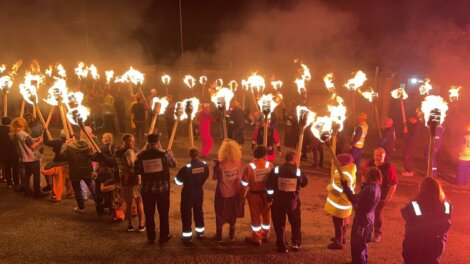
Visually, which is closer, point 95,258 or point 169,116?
point 95,258

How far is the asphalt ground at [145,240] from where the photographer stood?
6.03 meters

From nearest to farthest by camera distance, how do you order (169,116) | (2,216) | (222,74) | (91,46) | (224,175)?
(224,175)
(2,216)
(169,116)
(222,74)
(91,46)

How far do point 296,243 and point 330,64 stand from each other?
13.8 m

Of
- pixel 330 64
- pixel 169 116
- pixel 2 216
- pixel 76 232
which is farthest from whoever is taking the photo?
pixel 330 64

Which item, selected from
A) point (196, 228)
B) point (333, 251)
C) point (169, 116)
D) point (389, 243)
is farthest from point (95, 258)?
point (169, 116)

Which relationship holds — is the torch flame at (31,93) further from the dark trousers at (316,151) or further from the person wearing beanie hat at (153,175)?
the dark trousers at (316,151)

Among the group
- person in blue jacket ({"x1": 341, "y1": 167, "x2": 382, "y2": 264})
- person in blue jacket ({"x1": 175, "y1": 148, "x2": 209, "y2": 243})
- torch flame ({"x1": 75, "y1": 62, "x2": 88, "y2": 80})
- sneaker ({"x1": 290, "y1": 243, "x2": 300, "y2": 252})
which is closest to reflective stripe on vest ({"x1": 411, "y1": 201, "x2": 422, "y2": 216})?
person in blue jacket ({"x1": 341, "y1": 167, "x2": 382, "y2": 264})

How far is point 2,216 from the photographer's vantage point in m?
7.46

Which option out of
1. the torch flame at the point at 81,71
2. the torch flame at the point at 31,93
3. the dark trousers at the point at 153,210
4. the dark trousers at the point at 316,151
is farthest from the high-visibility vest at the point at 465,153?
the torch flame at the point at 81,71

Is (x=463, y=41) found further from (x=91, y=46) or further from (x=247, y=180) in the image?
(x=91, y=46)

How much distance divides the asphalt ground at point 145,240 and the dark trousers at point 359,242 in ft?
1.35

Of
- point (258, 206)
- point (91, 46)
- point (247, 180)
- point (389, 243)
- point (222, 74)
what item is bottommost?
point (389, 243)

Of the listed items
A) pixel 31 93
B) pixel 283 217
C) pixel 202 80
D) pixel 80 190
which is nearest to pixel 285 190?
pixel 283 217

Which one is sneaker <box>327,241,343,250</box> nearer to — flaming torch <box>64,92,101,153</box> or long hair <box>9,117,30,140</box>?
flaming torch <box>64,92,101,153</box>
